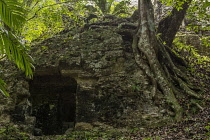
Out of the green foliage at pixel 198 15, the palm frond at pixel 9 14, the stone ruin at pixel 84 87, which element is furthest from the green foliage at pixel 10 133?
the green foliage at pixel 198 15

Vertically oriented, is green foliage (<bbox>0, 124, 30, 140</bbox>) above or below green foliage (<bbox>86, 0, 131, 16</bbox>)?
below

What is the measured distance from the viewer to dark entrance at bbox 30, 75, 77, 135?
7062mm

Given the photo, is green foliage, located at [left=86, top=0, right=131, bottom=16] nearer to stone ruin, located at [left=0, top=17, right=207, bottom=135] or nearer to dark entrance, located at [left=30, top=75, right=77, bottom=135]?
stone ruin, located at [left=0, top=17, right=207, bottom=135]

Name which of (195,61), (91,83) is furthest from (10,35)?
(195,61)

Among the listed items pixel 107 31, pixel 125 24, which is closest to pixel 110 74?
pixel 107 31

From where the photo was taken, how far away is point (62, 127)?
→ 7625mm

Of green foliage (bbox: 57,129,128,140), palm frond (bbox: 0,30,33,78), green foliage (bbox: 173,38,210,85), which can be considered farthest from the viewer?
green foliage (bbox: 173,38,210,85)

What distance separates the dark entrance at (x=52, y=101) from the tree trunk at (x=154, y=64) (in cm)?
247

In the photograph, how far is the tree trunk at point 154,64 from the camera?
18.2 ft

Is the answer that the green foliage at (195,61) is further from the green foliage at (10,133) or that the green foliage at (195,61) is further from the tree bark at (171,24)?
the green foliage at (10,133)

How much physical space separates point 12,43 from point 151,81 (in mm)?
4487

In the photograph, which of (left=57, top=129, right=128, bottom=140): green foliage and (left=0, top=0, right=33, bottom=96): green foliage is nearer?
(left=0, top=0, right=33, bottom=96): green foliage

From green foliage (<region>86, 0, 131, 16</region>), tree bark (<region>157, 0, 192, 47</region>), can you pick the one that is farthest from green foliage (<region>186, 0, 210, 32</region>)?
green foliage (<region>86, 0, 131, 16</region>)

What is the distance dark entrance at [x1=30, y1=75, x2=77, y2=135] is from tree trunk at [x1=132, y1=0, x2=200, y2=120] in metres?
2.47
